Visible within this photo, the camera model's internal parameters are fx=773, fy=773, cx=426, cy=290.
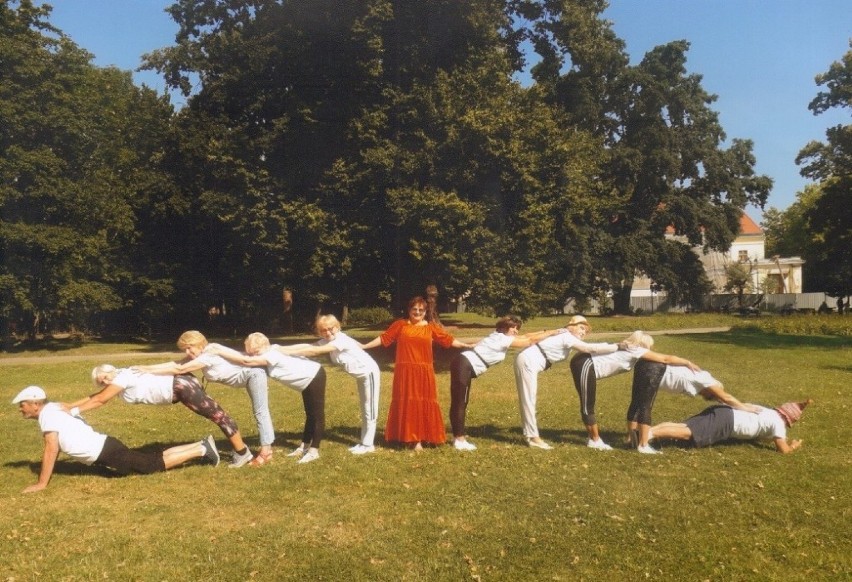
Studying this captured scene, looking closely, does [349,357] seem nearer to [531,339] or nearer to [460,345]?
[460,345]

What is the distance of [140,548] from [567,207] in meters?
19.2

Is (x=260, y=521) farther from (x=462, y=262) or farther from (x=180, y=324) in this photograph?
(x=180, y=324)

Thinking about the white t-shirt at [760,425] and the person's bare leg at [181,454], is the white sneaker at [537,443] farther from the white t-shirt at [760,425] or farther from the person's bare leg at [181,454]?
the person's bare leg at [181,454]

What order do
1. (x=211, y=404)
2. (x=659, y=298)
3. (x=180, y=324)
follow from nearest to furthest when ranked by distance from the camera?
(x=211, y=404), (x=180, y=324), (x=659, y=298)

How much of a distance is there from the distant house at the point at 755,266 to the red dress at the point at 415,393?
208 feet

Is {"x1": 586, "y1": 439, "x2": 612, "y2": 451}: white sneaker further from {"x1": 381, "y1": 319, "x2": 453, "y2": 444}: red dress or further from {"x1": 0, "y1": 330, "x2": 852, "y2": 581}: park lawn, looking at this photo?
{"x1": 381, "y1": 319, "x2": 453, "y2": 444}: red dress

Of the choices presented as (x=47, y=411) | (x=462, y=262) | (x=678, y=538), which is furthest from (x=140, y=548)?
(x=462, y=262)

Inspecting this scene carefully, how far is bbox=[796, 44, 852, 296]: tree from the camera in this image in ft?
103

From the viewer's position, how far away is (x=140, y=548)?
19.9ft

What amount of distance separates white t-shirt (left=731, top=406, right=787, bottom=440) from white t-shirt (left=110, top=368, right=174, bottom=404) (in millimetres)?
6567

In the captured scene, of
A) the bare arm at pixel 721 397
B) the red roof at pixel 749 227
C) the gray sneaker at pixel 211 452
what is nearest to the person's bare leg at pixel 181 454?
the gray sneaker at pixel 211 452

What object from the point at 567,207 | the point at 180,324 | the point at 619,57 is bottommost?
the point at 180,324

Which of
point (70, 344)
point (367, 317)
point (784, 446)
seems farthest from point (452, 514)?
point (367, 317)

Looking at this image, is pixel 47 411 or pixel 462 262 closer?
pixel 47 411
